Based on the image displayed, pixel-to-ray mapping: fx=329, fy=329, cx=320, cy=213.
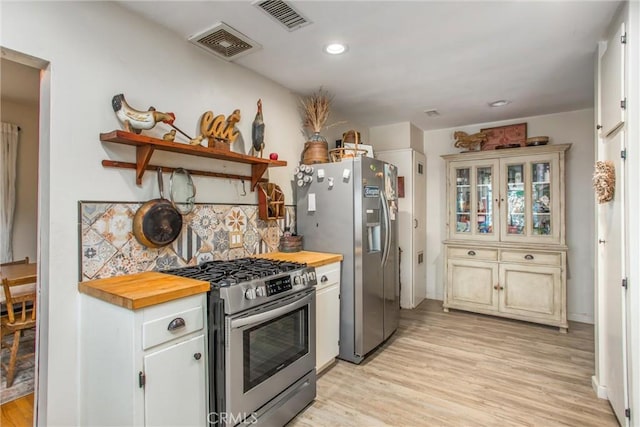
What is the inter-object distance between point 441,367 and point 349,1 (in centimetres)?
279

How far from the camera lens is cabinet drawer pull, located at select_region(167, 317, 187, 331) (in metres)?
1.56

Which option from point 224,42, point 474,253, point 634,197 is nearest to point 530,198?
point 474,253

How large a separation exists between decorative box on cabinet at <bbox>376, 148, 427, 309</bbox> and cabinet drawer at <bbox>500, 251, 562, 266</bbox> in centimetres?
106

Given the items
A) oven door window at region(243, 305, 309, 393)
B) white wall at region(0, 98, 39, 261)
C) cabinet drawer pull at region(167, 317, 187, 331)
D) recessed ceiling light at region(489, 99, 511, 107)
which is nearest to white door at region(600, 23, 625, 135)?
recessed ceiling light at region(489, 99, 511, 107)

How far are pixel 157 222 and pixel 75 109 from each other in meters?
0.73

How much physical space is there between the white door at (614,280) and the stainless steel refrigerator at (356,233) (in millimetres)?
1575

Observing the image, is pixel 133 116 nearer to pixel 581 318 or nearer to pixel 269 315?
pixel 269 315

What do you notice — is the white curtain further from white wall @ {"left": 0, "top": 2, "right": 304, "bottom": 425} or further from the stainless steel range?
the stainless steel range

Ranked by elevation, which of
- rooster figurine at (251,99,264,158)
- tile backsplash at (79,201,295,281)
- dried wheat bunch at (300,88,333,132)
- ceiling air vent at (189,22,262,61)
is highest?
ceiling air vent at (189,22,262,61)

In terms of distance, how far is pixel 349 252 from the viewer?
286 centimetres

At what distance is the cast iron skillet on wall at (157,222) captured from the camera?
77.5 inches

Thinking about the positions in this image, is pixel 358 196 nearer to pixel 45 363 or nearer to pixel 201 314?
pixel 201 314

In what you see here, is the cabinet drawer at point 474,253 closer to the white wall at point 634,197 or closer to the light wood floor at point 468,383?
the light wood floor at point 468,383

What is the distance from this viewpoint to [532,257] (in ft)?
12.4
